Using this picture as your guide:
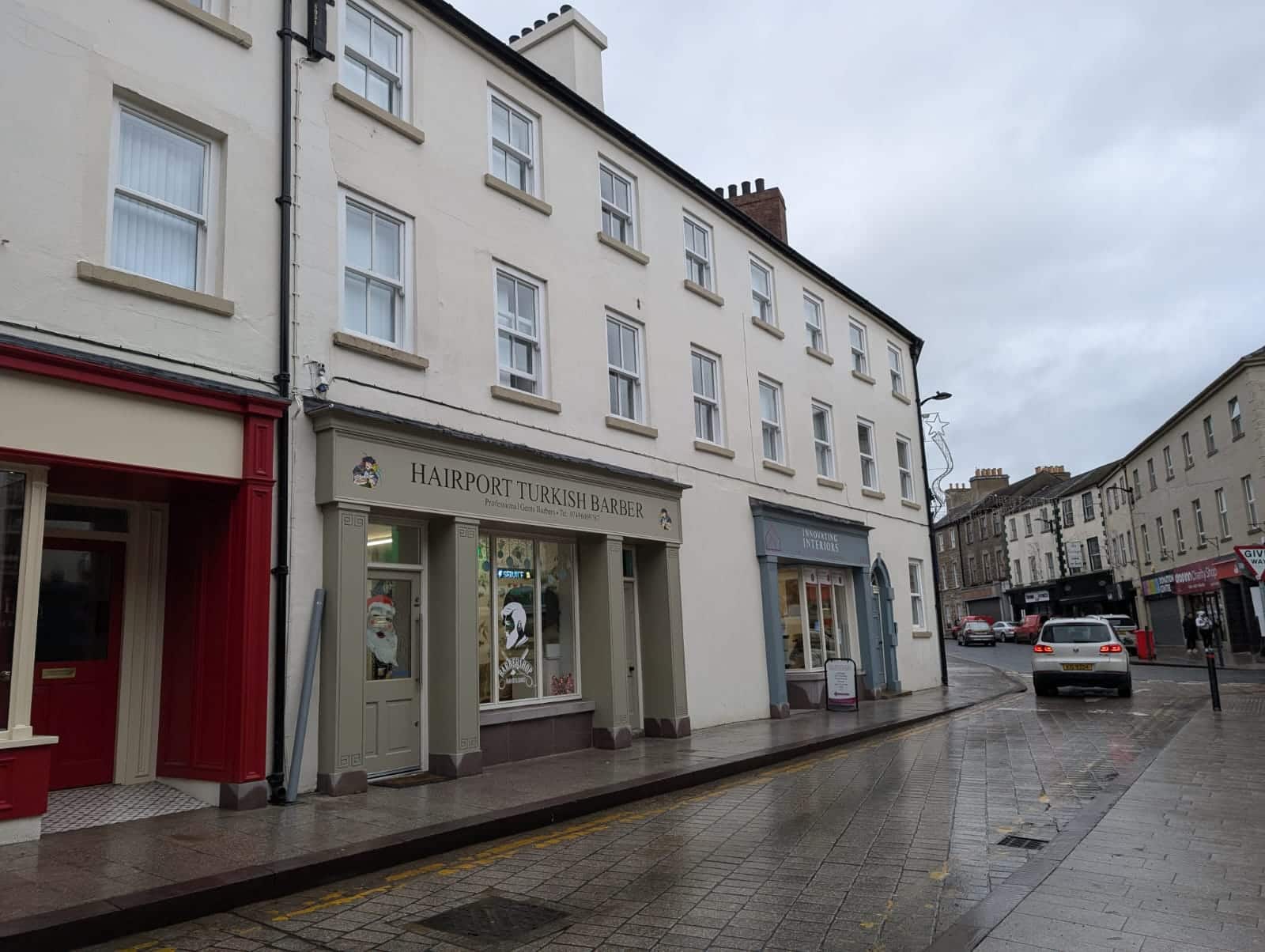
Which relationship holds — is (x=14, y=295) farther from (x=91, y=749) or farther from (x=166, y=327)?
(x=91, y=749)

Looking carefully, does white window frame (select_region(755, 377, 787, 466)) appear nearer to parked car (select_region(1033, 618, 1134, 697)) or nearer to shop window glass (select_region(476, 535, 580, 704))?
shop window glass (select_region(476, 535, 580, 704))

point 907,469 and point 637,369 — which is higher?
point 637,369

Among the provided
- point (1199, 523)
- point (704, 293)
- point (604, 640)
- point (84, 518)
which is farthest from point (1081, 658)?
point (1199, 523)

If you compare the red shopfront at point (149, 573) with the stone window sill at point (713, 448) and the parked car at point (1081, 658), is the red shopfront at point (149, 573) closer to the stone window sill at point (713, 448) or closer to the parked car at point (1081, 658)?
the stone window sill at point (713, 448)

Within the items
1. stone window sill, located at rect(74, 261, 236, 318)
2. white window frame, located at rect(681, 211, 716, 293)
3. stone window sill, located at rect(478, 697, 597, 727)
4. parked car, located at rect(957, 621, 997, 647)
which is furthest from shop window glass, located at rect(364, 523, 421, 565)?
parked car, located at rect(957, 621, 997, 647)

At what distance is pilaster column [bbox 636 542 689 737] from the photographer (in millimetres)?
13625

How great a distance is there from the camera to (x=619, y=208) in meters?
15.1

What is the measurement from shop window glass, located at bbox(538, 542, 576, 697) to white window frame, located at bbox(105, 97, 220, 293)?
5608 mm

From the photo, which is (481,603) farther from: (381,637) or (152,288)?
(152,288)

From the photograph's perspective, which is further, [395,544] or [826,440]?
[826,440]

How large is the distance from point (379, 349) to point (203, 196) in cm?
227

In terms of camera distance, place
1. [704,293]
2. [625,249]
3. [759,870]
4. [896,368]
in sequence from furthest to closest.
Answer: [896,368]
[704,293]
[625,249]
[759,870]

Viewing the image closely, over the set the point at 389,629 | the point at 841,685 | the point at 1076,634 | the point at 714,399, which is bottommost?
the point at 841,685

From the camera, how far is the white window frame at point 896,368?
80.2 feet
